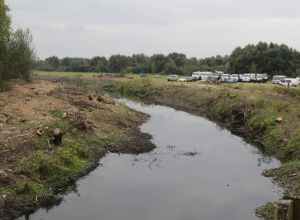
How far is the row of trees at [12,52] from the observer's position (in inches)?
940

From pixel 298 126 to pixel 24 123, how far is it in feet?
52.9

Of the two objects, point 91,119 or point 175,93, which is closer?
point 91,119

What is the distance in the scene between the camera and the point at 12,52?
3012cm

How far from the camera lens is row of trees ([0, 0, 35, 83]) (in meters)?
23.9

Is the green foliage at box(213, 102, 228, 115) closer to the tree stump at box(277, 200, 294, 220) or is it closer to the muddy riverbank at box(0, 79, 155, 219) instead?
the muddy riverbank at box(0, 79, 155, 219)

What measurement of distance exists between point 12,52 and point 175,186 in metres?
25.6

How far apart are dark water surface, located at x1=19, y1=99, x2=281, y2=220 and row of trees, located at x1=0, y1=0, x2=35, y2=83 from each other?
53.2ft

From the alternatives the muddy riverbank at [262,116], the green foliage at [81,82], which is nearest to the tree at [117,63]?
the green foliage at [81,82]

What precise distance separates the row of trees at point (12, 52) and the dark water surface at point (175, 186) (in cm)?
1623

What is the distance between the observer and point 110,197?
10961 mm

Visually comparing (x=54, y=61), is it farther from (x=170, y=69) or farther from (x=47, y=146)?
(x=47, y=146)

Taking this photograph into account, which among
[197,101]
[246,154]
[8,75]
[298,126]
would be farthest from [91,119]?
[197,101]

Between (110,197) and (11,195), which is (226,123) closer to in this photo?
(110,197)

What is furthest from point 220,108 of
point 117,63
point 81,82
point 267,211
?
point 117,63
